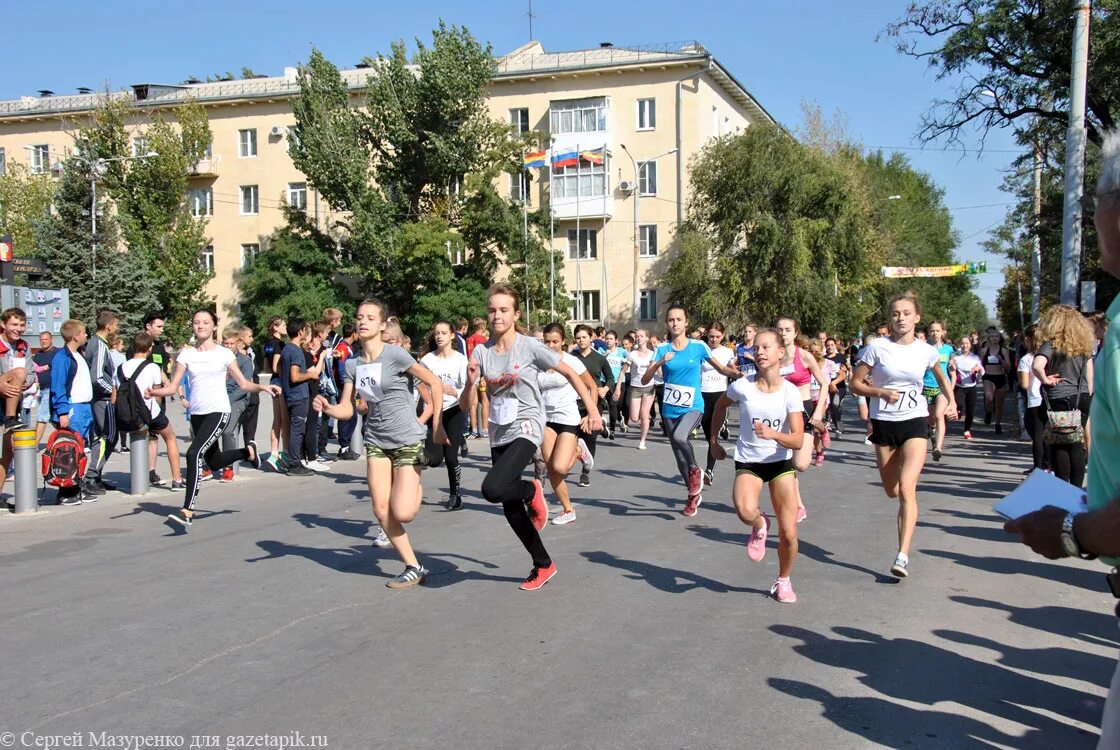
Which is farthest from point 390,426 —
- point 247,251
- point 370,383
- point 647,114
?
point 247,251

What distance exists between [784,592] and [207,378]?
6.01m

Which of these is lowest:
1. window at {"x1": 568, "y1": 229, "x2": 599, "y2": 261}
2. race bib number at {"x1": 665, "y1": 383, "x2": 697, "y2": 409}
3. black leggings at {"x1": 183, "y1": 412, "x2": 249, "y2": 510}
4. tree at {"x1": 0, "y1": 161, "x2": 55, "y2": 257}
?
black leggings at {"x1": 183, "y1": 412, "x2": 249, "y2": 510}

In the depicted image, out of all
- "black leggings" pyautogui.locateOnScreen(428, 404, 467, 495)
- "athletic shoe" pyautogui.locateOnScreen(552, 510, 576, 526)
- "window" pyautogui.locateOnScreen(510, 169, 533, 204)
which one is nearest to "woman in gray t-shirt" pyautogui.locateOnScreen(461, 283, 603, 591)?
"athletic shoe" pyautogui.locateOnScreen(552, 510, 576, 526)

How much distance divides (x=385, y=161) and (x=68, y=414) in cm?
4190

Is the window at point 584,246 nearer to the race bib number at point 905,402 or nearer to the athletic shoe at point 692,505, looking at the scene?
the athletic shoe at point 692,505

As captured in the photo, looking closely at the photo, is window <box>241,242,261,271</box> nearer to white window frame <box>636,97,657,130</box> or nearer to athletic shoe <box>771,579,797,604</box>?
white window frame <box>636,97,657,130</box>

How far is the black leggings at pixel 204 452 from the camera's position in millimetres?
9164

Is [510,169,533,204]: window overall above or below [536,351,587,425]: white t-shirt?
above

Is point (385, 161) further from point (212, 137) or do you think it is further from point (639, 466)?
point (639, 466)

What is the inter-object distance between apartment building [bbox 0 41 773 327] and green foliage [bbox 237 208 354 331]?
2.23 meters

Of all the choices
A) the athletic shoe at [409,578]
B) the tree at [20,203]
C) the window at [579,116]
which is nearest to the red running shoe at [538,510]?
the athletic shoe at [409,578]

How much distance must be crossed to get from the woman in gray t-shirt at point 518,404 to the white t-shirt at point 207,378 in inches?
138

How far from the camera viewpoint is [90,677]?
4992 millimetres

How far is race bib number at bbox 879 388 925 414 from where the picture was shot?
7.28m
